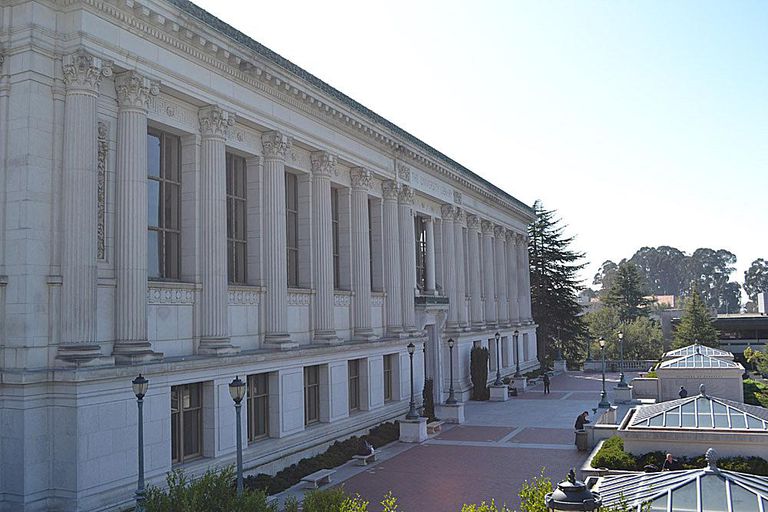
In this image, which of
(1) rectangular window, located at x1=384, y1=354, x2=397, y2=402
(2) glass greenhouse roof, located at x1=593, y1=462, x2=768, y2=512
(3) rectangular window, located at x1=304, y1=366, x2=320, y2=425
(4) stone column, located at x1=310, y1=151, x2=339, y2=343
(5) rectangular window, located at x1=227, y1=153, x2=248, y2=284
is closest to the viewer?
(2) glass greenhouse roof, located at x1=593, y1=462, x2=768, y2=512

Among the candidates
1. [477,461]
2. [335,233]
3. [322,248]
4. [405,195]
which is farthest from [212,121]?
[405,195]

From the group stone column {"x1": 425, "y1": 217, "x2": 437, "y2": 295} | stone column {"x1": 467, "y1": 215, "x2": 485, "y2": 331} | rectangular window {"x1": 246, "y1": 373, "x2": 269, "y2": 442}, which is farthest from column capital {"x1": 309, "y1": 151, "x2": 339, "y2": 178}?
stone column {"x1": 467, "y1": 215, "x2": 485, "y2": 331}

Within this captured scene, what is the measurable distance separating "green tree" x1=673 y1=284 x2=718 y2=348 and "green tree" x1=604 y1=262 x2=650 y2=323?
27.9 m

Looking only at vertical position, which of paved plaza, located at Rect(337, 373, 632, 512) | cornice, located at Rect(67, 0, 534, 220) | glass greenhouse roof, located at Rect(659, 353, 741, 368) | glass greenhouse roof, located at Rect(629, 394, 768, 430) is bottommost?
paved plaza, located at Rect(337, 373, 632, 512)

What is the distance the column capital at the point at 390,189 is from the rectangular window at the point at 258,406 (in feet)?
44.1

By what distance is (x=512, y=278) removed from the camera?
5734cm

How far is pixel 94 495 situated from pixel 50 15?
11571 millimetres

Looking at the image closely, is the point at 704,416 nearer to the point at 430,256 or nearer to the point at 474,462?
the point at 474,462

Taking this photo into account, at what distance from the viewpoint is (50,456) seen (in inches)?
634

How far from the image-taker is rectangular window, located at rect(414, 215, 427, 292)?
40.3m

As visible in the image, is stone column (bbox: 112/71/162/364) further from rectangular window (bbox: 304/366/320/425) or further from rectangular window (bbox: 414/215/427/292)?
rectangular window (bbox: 414/215/427/292)

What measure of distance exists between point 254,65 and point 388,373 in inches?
665

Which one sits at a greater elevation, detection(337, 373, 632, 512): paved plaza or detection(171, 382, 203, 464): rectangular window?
detection(171, 382, 203, 464): rectangular window

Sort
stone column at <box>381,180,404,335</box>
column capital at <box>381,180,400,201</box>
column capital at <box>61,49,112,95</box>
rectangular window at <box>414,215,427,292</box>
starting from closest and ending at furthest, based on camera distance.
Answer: column capital at <box>61,49,112,95</box>
stone column at <box>381,180,404,335</box>
column capital at <box>381,180,400,201</box>
rectangular window at <box>414,215,427,292</box>
